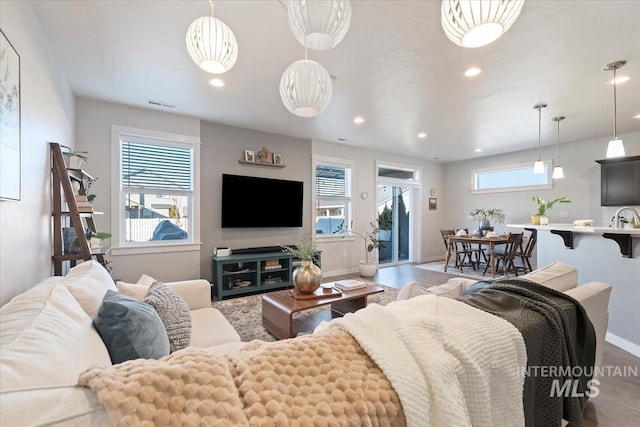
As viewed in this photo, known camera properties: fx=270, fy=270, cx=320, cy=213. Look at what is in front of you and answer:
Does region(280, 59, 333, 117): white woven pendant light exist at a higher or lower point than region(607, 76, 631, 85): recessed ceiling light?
lower

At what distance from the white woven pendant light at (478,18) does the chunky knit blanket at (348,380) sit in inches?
40.7

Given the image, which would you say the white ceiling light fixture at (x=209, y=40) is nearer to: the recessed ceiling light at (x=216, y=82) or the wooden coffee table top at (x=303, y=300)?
the recessed ceiling light at (x=216, y=82)

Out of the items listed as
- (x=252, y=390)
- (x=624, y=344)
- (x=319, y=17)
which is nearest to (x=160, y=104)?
(x=319, y=17)

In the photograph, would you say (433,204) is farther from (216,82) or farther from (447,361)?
(447,361)

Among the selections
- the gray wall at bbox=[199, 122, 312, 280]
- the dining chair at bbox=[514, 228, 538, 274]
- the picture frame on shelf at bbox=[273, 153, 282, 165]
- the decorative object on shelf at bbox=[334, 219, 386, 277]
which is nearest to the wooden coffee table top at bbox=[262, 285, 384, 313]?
the gray wall at bbox=[199, 122, 312, 280]

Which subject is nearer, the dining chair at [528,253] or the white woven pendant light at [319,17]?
the white woven pendant light at [319,17]

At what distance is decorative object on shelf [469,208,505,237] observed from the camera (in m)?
6.04

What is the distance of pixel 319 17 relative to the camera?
100 cm

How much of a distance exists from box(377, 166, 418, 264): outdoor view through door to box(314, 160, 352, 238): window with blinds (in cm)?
95

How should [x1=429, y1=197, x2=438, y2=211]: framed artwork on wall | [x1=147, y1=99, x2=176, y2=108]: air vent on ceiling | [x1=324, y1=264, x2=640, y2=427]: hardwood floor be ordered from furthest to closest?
[x1=429, y1=197, x2=438, y2=211]: framed artwork on wall, [x1=147, y1=99, x2=176, y2=108]: air vent on ceiling, [x1=324, y1=264, x2=640, y2=427]: hardwood floor

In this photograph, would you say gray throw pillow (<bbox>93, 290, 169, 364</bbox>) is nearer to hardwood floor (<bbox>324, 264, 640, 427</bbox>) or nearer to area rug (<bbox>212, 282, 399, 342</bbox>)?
area rug (<bbox>212, 282, 399, 342</bbox>)

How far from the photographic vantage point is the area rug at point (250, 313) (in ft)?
8.86

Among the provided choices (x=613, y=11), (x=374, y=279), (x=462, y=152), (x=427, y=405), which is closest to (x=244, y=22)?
(x=427, y=405)

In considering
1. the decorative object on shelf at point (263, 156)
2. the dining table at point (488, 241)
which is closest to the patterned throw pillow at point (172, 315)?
the decorative object on shelf at point (263, 156)
